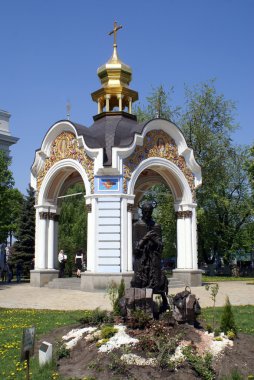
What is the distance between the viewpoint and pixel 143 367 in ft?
19.8

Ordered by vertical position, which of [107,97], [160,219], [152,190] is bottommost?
[160,219]

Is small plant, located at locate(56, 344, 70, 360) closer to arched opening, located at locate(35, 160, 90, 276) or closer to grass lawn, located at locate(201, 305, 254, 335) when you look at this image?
grass lawn, located at locate(201, 305, 254, 335)

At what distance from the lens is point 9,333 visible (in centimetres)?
904

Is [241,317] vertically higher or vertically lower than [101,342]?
lower

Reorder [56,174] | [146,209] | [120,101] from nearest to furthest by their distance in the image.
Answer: [146,209] → [56,174] → [120,101]

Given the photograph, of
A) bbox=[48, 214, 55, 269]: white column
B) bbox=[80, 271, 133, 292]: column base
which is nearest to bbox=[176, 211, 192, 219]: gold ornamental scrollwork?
bbox=[80, 271, 133, 292]: column base

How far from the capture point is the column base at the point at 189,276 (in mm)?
19719

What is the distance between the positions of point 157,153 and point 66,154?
Result: 380cm

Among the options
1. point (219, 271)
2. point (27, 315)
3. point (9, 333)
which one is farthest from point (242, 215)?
point (9, 333)

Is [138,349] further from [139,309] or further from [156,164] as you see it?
[156,164]

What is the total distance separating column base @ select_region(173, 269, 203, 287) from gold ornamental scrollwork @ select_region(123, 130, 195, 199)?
3334 millimetres

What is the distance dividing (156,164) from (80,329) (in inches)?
481

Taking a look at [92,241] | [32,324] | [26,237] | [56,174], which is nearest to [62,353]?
[32,324]

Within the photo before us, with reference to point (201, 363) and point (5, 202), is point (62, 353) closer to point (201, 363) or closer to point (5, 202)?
point (201, 363)
